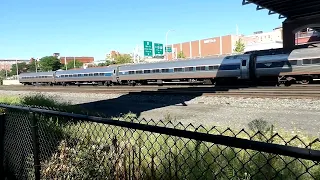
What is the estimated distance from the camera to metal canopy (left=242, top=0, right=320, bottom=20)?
108ft

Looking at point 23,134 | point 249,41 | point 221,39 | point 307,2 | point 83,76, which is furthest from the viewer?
point 221,39

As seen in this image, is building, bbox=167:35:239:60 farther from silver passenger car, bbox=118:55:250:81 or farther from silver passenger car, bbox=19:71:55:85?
silver passenger car, bbox=118:55:250:81

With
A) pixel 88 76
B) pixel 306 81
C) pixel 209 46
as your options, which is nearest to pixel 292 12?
pixel 306 81

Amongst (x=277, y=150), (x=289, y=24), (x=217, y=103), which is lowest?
(x=217, y=103)

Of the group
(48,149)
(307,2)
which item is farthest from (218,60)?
(48,149)

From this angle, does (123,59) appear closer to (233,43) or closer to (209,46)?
(209,46)

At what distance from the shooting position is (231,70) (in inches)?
1043

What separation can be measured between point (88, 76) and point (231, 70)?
2251 cm

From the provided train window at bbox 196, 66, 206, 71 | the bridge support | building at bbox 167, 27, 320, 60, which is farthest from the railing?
building at bbox 167, 27, 320, 60

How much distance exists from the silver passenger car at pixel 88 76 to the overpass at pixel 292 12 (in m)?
18.0

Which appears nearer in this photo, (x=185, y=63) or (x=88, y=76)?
(x=185, y=63)

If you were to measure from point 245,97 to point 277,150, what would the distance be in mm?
16122

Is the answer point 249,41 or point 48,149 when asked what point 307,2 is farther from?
point 249,41

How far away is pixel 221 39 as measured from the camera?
389ft
